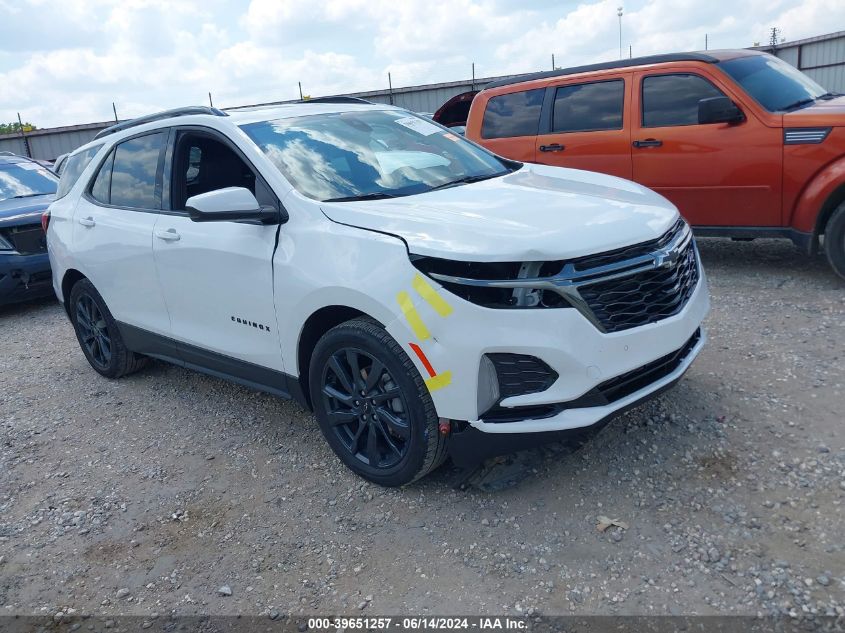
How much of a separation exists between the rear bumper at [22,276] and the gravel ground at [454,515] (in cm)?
348

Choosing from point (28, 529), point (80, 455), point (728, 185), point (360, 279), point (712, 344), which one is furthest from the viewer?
point (728, 185)

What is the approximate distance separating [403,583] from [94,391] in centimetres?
339

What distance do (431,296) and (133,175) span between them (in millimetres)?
2692

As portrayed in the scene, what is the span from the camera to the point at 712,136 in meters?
5.88

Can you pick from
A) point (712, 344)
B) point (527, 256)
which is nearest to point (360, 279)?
point (527, 256)

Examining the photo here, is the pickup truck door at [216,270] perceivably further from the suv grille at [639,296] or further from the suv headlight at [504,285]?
the suv grille at [639,296]

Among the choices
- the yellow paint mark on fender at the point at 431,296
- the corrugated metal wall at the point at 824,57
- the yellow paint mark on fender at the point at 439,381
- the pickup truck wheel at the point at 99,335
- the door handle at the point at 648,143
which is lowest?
the pickup truck wheel at the point at 99,335

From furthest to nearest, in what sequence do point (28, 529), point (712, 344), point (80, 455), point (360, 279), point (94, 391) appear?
point (94, 391) → point (712, 344) → point (80, 455) → point (28, 529) → point (360, 279)

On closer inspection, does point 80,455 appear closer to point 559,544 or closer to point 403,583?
point 403,583

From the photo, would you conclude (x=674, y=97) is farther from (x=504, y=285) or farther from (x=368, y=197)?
(x=504, y=285)

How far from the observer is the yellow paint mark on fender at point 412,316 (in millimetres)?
2842

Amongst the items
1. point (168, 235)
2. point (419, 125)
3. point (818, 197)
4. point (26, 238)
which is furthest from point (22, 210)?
point (818, 197)

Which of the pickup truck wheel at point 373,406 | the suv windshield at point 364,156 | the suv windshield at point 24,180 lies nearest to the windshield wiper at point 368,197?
the suv windshield at point 364,156

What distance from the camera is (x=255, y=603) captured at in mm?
2730
